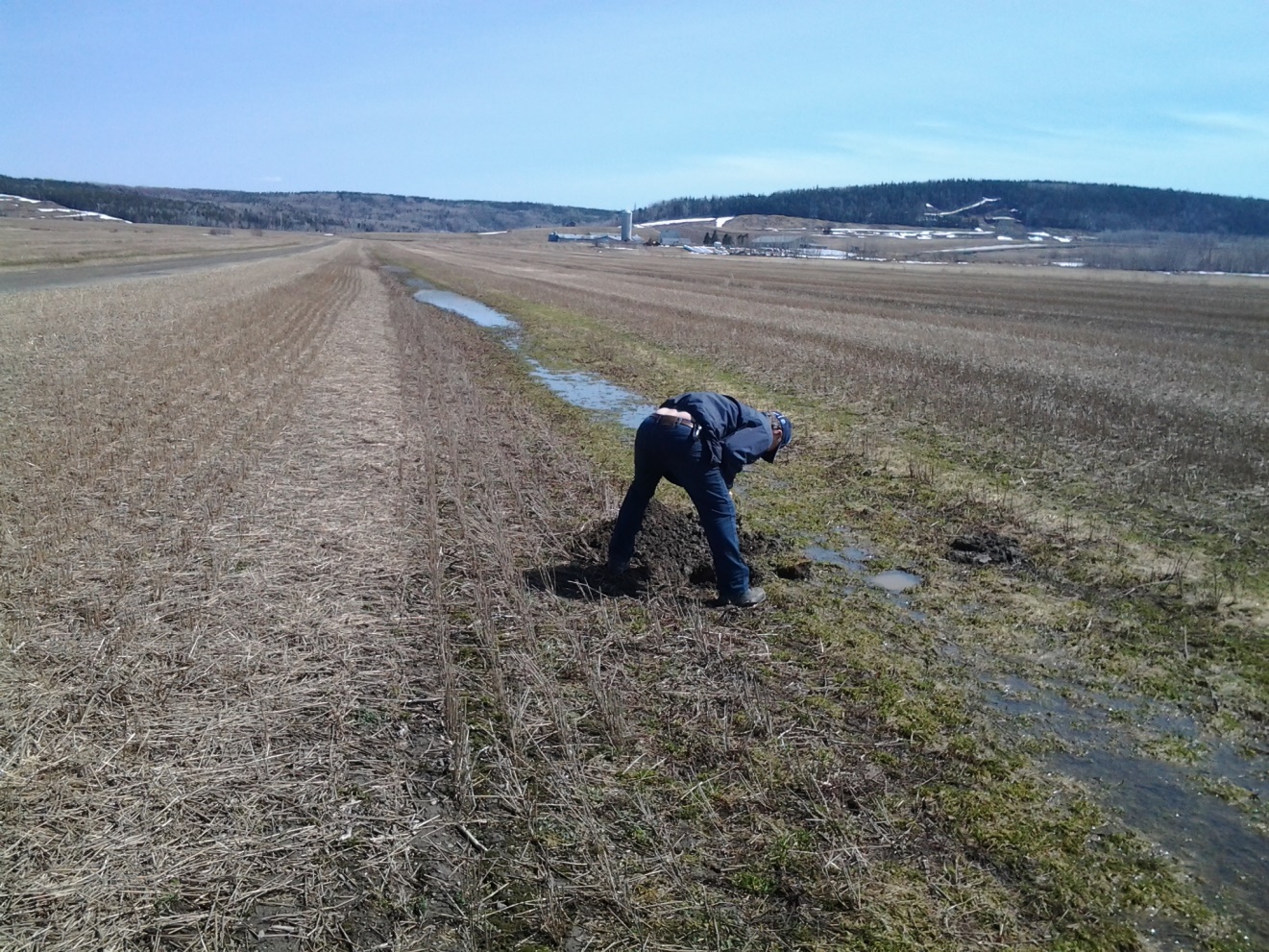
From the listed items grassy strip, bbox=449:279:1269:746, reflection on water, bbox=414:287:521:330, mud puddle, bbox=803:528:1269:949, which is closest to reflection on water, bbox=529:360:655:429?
grassy strip, bbox=449:279:1269:746

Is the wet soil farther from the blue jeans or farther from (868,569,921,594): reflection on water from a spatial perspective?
(868,569,921,594): reflection on water

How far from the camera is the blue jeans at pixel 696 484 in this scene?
6.11m

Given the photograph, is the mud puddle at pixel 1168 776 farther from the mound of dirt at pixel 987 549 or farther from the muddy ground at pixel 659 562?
the muddy ground at pixel 659 562

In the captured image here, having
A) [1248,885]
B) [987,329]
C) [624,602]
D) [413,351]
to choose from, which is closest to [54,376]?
[413,351]

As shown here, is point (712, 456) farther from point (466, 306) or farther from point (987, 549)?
point (466, 306)

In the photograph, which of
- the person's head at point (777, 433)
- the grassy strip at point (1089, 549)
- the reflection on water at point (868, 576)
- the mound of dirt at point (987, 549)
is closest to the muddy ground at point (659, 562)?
the reflection on water at point (868, 576)

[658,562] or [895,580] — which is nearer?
[658,562]

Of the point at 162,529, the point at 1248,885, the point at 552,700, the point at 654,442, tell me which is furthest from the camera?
the point at 162,529

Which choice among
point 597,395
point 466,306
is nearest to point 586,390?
point 597,395

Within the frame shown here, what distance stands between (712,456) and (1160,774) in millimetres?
3392

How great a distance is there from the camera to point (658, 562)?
7215 millimetres

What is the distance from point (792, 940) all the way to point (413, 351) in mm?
18389

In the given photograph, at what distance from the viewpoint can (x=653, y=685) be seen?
5344 millimetres

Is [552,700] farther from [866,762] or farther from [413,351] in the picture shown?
[413,351]
